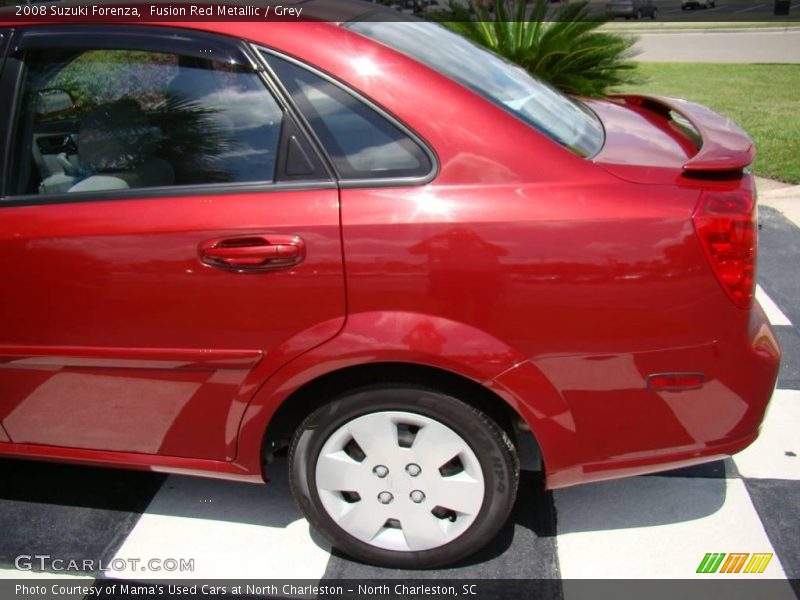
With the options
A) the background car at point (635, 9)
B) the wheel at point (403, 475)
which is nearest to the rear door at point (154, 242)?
the wheel at point (403, 475)

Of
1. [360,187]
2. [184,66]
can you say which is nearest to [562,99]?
[360,187]

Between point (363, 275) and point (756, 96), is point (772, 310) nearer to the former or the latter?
point (363, 275)

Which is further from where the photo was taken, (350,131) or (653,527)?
(653,527)

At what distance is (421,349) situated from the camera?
6.81 feet

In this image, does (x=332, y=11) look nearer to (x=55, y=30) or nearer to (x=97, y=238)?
(x=55, y=30)

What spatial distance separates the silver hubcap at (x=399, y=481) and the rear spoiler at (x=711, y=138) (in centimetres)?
103

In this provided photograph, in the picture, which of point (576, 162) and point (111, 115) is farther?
point (111, 115)

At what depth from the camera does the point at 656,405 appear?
7.06ft

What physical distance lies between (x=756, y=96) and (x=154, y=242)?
34.9 ft

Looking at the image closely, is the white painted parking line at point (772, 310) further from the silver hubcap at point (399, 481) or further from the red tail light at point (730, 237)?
the silver hubcap at point (399, 481)

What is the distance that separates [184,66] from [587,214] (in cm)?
122

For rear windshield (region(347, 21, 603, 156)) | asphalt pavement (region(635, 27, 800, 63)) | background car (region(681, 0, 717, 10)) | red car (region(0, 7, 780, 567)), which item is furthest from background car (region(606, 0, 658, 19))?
red car (region(0, 7, 780, 567))

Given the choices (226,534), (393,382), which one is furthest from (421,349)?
(226,534)

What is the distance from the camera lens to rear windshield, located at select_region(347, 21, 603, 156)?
224 centimetres
